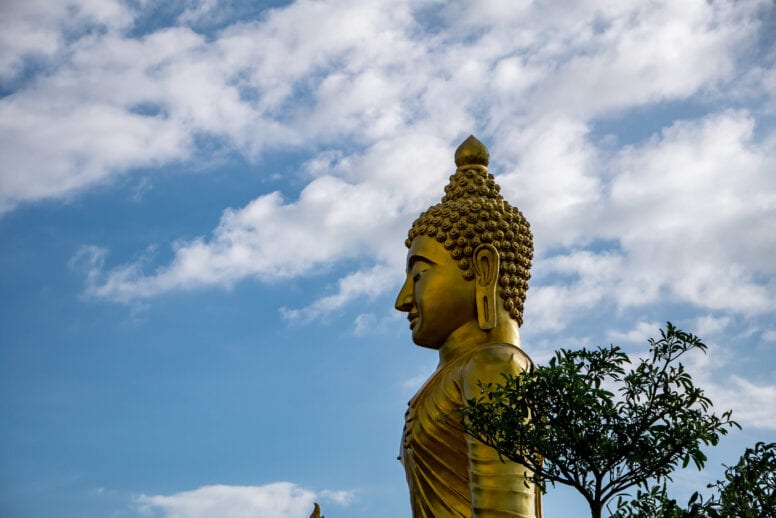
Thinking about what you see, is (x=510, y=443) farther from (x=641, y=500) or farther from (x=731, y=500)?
(x=731, y=500)

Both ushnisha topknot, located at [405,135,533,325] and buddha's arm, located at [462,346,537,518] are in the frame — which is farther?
ushnisha topknot, located at [405,135,533,325]

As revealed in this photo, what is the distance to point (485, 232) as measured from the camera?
34.4ft

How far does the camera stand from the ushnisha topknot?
1046 centimetres

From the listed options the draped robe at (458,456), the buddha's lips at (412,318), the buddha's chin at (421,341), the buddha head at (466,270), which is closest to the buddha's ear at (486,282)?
the buddha head at (466,270)

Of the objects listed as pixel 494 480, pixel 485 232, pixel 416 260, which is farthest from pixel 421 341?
pixel 494 480

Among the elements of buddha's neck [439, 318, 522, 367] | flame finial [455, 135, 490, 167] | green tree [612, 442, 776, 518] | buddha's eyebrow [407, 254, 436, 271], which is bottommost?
green tree [612, 442, 776, 518]

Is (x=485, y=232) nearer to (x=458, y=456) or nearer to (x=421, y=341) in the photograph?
(x=421, y=341)

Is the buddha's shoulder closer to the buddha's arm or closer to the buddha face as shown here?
the buddha's arm

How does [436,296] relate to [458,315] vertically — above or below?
above

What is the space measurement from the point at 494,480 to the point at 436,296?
191 centimetres

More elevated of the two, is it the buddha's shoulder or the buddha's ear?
the buddha's ear

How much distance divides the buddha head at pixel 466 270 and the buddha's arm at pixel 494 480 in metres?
0.75

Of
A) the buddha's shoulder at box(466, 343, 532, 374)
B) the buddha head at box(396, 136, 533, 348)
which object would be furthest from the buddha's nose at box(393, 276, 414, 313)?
the buddha's shoulder at box(466, 343, 532, 374)

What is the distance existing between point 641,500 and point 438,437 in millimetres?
2566
